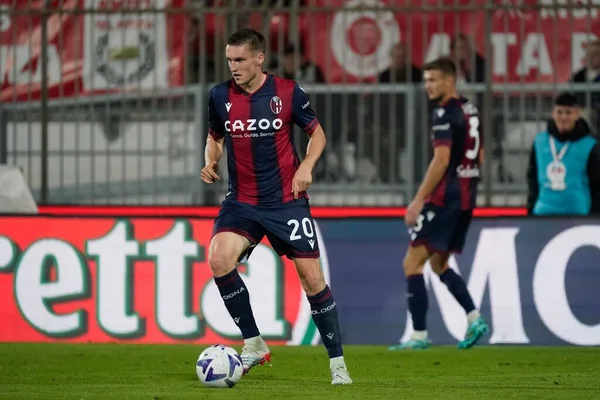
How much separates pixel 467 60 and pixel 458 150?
8.72ft

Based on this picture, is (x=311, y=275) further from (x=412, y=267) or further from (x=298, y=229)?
(x=412, y=267)

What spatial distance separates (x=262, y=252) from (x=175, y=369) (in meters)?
2.19

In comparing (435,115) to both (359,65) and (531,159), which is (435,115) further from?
(359,65)

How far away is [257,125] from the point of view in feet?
26.9

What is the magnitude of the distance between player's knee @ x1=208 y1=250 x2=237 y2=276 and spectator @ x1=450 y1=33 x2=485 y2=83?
548cm

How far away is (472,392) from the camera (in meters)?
7.62

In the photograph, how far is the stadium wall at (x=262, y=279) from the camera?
36.3 ft

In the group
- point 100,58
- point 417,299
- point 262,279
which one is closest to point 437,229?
point 417,299

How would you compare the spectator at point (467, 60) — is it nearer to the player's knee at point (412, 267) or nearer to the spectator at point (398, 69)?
the spectator at point (398, 69)

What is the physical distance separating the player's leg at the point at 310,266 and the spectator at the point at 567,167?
4.03 m

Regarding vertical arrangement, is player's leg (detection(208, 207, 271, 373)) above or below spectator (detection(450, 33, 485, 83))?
below

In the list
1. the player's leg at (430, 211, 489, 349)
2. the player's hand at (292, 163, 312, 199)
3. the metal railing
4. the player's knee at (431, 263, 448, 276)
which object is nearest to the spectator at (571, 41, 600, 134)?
the metal railing

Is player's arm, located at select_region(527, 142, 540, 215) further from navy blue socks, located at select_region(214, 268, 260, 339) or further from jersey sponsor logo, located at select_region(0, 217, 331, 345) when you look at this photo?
navy blue socks, located at select_region(214, 268, 260, 339)

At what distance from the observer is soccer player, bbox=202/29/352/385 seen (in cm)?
807
